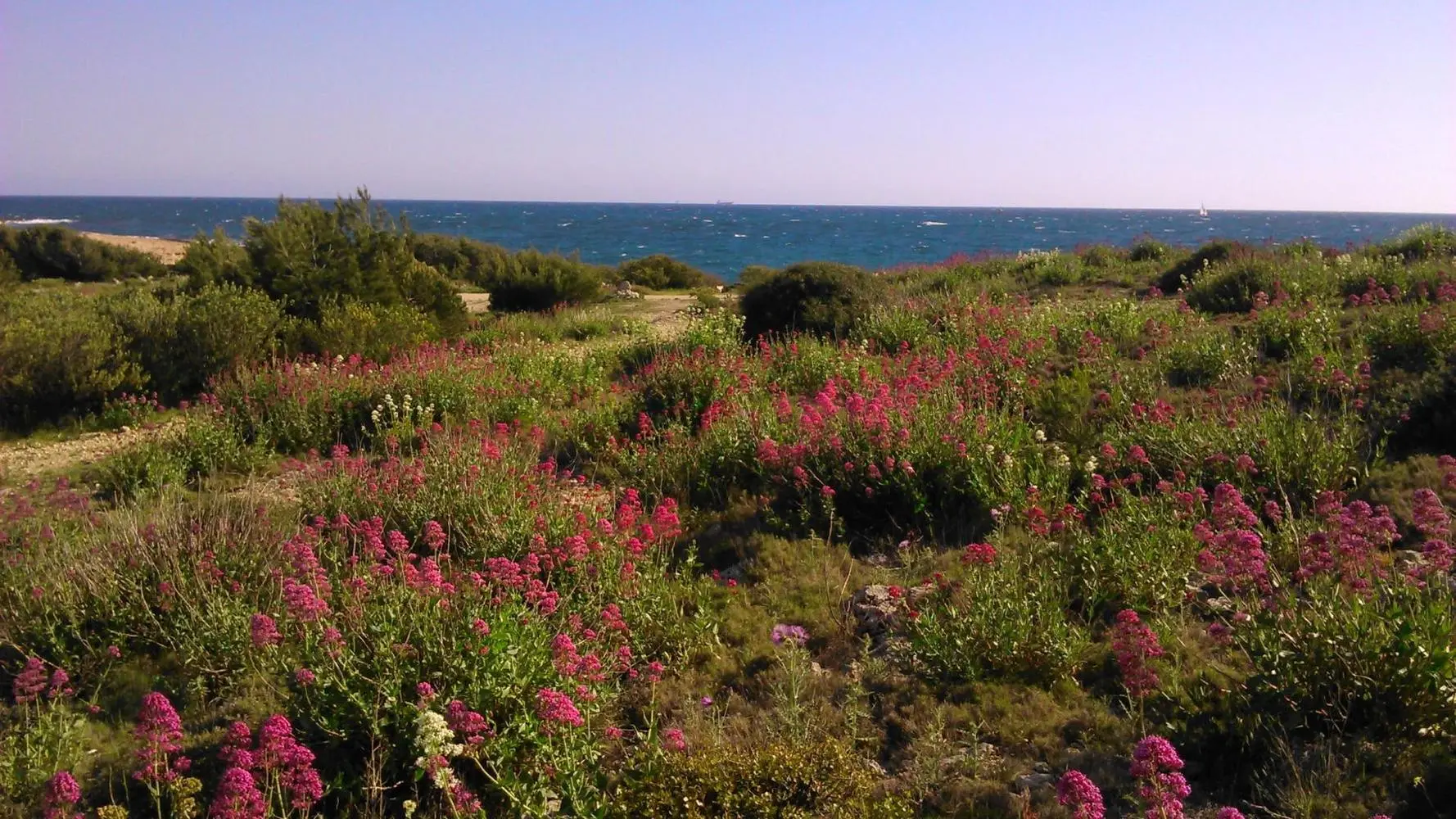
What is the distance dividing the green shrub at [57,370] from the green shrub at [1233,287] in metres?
12.7

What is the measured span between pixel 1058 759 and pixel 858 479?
2.67 m

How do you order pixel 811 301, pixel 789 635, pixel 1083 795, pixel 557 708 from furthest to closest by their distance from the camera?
pixel 811 301 < pixel 789 635 < pixel 557 708 < pixel 1083 795

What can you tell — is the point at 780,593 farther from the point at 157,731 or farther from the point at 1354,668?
the point at 157,731

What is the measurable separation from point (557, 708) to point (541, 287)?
17.0 meters

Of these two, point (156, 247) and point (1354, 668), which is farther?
point (156, 247)

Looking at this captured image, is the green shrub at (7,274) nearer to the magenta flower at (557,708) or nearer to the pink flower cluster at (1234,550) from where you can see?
the magenta flower at (557,708)

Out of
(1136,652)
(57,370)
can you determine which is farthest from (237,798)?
(57,370)

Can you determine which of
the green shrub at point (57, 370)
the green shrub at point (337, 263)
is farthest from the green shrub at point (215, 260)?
the green shrub at point (57, 370)

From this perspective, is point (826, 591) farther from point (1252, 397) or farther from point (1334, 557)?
point (1252, 397)

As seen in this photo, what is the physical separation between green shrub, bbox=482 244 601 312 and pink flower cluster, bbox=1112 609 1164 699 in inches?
639

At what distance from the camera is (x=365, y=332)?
37.3ft

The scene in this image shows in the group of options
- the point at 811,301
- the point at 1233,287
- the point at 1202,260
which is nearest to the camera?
the point at 1233,287

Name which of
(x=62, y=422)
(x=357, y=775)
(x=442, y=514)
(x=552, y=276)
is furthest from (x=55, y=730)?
(x=552, y=276)

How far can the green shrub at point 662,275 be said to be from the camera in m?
28.5
